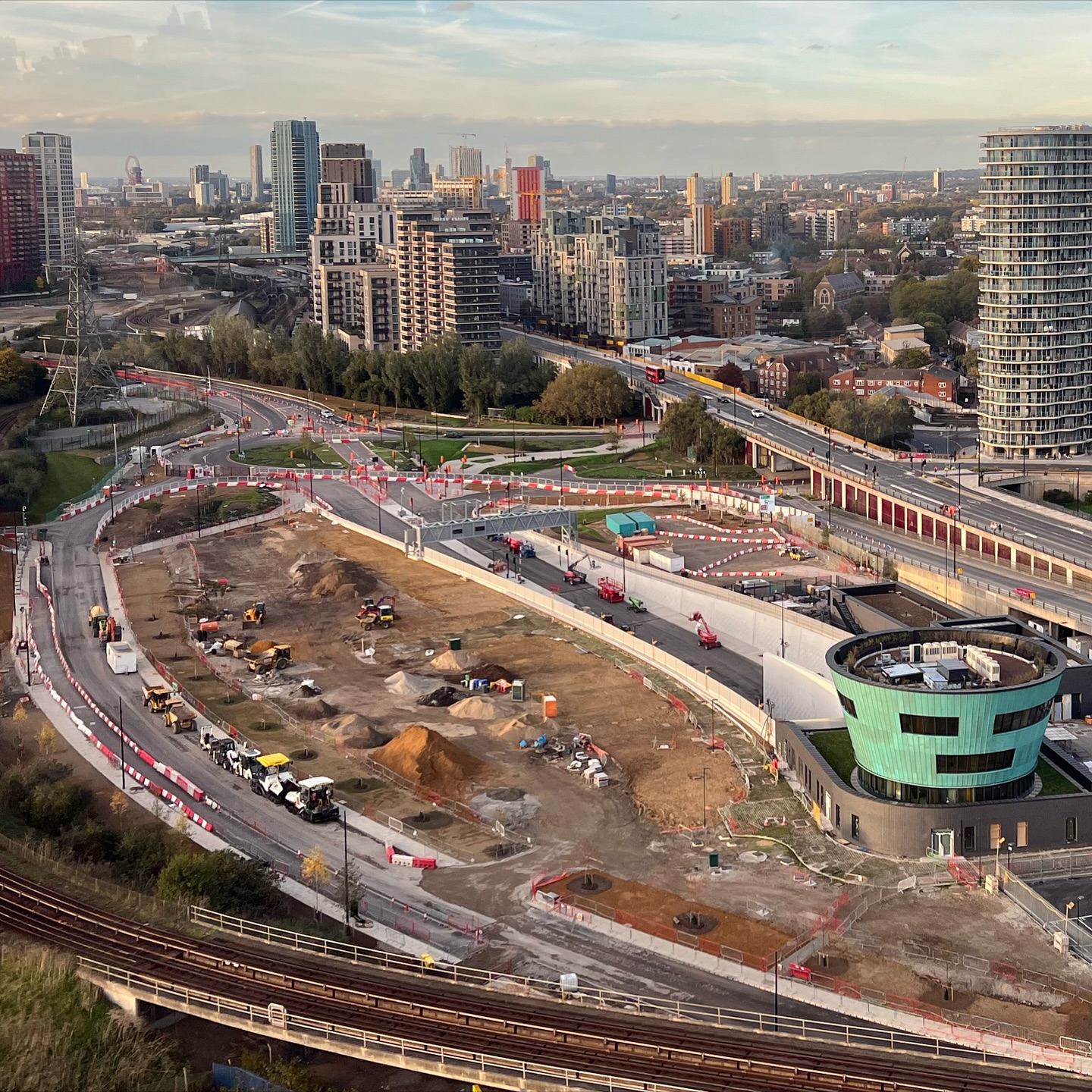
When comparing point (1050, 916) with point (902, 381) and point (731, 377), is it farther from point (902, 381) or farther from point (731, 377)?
point (731, 377)

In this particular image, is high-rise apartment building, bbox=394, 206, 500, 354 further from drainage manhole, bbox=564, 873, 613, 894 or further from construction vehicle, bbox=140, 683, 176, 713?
drainage manhole, bbox=564, 873, 613, 894

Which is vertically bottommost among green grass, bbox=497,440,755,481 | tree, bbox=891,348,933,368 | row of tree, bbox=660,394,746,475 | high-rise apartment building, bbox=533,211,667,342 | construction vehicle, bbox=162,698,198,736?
construction vehicle, bbox=162,698,198,736

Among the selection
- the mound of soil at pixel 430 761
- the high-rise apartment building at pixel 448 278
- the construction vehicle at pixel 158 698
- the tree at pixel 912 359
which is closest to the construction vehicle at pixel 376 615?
the construction vehicle at pixel 158 698

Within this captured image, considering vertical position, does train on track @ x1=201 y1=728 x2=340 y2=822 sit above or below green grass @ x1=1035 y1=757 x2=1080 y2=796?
below

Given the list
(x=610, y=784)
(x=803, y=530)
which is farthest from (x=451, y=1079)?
(x=803, y=530)

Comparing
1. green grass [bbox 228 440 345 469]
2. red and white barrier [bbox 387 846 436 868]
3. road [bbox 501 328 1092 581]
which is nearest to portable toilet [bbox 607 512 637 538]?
road [bbox 501 328 1092 581]

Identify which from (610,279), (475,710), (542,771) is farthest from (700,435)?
(542,771)
